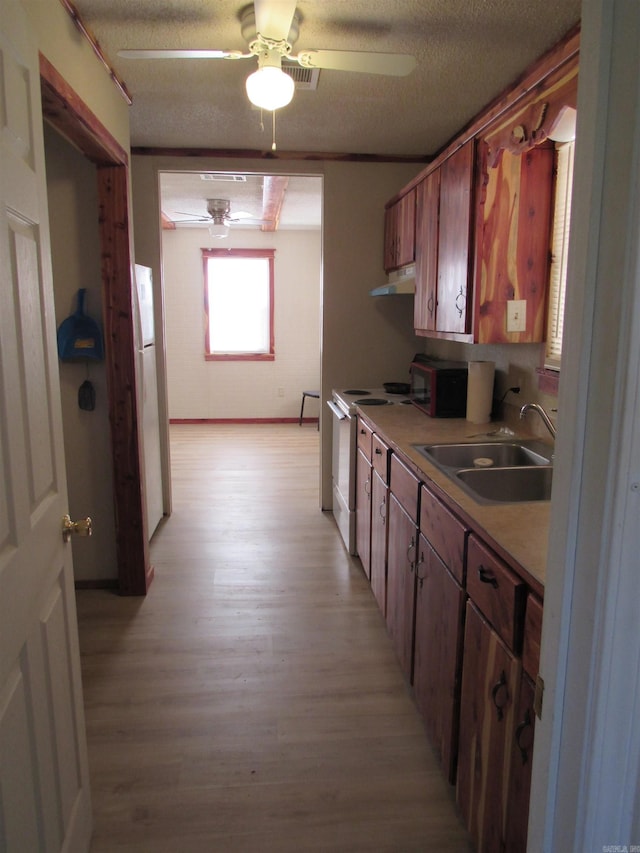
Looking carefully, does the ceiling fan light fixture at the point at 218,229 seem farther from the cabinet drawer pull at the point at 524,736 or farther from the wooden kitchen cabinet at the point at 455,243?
the cabinet drawer pull at the point at 524,736

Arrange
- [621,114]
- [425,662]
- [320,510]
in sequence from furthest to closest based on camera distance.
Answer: [320,510] → [425,662] → [621,114]

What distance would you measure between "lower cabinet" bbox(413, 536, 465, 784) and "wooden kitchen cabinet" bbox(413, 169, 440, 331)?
1.53 metres

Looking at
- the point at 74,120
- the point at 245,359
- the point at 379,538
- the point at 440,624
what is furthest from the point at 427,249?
the point at 245,359

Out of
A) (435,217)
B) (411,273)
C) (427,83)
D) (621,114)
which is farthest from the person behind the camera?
(411,273)

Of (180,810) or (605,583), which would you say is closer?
(605,583)

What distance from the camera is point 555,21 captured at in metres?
2.11

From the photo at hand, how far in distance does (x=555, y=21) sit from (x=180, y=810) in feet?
9.61

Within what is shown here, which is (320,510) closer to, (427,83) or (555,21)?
(427,83)

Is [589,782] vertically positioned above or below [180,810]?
above

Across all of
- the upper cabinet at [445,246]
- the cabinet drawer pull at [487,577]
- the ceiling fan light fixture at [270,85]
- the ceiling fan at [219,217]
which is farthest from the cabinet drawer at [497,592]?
the ceiling fan at [219,217]

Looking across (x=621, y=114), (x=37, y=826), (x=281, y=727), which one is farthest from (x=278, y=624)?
(x=621, y=114)

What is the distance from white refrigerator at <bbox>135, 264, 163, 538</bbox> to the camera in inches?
131

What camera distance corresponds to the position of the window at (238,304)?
7.49m

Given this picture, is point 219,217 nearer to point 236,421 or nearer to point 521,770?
point 236,421
